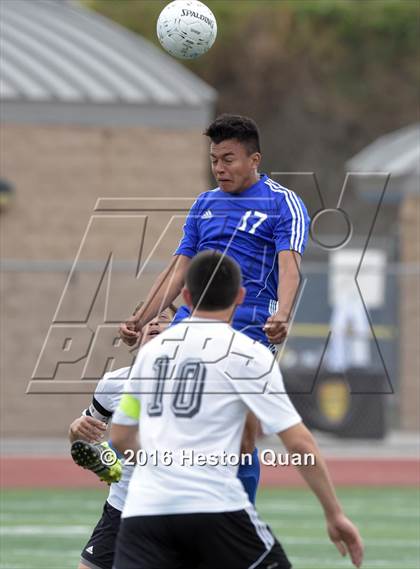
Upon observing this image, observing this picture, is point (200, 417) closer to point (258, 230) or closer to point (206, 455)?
point (206, 455)

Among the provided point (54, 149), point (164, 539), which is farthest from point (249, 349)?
point (54, 149)

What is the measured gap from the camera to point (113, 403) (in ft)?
20.0

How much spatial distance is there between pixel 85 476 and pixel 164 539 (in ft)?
30.3

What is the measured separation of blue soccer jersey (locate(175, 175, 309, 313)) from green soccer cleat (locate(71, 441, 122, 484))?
3.07 feet

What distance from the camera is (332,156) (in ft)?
135

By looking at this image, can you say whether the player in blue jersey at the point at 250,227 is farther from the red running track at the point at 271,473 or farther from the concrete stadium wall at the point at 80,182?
the concrete stadium wall at the point at 80,182

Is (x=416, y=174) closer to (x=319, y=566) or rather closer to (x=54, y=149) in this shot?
(x=54, y=149)

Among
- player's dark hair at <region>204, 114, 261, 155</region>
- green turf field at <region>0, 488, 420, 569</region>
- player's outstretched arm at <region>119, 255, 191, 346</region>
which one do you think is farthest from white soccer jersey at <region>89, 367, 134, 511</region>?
green turf field at <region>0, 488, 420, 569</region>

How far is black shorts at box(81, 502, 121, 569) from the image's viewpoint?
6180 mm

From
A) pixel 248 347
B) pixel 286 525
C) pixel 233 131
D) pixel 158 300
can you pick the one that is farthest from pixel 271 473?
pixel 248 347

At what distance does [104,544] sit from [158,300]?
1.14 meters

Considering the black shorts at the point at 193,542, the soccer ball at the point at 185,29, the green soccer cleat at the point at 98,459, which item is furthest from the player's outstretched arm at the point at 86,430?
the soccer ball at the point at 185,29

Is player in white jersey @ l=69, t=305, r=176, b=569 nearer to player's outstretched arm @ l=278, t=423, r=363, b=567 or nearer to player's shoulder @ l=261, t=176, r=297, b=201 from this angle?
player's shoulder @ l=261, t=176, r=297, b=201

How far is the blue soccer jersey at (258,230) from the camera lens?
6211 millimetres
